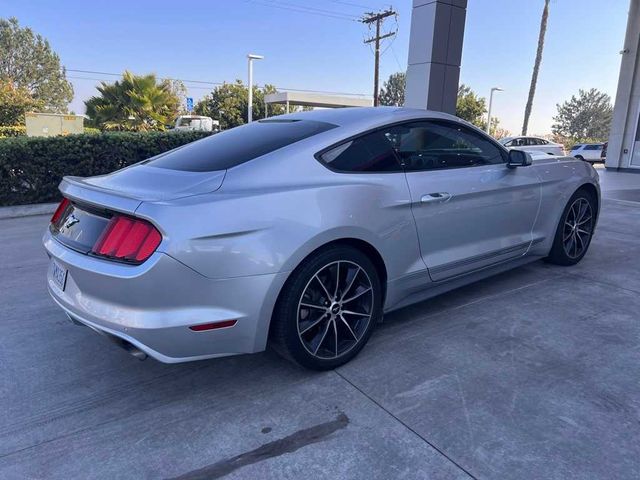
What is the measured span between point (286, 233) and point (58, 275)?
1.31 meters

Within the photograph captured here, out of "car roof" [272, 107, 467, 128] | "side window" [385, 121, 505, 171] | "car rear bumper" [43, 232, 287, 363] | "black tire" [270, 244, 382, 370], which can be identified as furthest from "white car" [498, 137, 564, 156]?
"car rear bumper" [43, 232, 287, 363]

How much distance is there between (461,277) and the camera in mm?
3525

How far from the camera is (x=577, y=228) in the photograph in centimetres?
469

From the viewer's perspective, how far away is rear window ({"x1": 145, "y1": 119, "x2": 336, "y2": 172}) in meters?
2.74

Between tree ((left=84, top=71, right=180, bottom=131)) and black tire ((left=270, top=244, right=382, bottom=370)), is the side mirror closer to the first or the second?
black tire ((left=270, top=244, right=382, bottom=370))

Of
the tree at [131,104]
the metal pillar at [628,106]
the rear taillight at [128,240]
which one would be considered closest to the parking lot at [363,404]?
the rear taillight at [128,240]

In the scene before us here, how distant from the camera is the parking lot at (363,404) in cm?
207

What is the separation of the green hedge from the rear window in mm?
5464

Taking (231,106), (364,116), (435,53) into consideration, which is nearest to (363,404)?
→ (364,116)

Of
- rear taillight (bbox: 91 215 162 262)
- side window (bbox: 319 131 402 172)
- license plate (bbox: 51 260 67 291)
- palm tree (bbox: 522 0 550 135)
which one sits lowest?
license plate (bbox: 51 260 67 291)

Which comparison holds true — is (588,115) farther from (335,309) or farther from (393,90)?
(335,309)

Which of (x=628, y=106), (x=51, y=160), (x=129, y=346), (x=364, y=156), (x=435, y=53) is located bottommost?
(x=129, y=346)

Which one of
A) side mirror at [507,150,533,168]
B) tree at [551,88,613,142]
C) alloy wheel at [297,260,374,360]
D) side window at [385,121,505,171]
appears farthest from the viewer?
tree at [551,88,613,142]

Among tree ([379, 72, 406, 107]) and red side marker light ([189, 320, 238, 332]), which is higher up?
tree ([379, 72, 406, 107])
